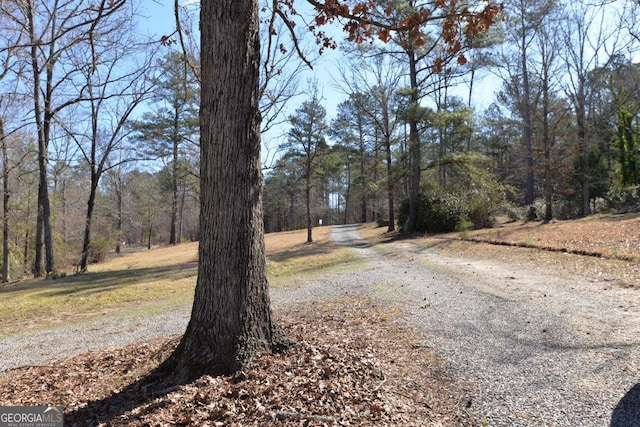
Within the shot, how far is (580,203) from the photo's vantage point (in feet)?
78.5

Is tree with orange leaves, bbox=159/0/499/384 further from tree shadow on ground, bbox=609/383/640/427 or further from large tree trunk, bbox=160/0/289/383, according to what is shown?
tree shadow on ground, bbox=609/383/640/427

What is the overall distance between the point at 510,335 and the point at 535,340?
0.26 meters

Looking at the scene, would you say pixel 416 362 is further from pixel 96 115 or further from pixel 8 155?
pixel 8 155

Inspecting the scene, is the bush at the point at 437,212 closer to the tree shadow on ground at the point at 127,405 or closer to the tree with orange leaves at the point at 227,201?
the tree with orange leaves at the point at 227,201

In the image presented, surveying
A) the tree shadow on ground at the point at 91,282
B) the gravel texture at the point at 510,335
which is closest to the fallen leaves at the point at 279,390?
the gravel texture at the point at 510,335

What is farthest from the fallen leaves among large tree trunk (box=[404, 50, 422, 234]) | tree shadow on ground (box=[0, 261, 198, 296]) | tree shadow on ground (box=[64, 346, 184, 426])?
large tree trunk (box=[404, 50, 422, 234])

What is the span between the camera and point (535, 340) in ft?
12.8

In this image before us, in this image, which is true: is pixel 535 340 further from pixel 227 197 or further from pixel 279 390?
pixel 227 197

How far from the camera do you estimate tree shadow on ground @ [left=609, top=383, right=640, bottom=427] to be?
2383 mm

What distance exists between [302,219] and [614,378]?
52101 millimetres

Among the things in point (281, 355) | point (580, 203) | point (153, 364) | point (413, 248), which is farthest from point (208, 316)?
point (580, 203)

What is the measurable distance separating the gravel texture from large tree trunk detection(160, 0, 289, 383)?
1922 millimetres

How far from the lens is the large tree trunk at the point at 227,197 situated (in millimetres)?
3107

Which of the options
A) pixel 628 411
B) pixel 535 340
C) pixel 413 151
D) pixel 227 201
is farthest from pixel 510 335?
pixel 413 151
